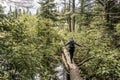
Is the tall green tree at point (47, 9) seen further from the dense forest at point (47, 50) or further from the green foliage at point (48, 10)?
the dense forest at point (47, 50)

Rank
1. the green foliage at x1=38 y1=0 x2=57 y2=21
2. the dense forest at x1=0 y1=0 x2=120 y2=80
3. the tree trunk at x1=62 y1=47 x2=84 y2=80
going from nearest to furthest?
the dense forest at x1=0 y1=0 x2=120 y2=80 → the tree trunk at x1=62 y1=47 x2=84 y2=80 → the green foliage at x1=38 y1=0 x2=57 y2=21

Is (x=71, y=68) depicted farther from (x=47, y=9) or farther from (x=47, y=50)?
(x=47, y=9)

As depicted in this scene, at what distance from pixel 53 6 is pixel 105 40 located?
13.0 meters

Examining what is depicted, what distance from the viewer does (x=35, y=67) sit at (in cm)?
752

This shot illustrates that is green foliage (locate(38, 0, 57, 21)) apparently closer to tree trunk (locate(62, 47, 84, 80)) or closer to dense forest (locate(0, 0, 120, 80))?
dense forest (locate(0, 0, 120, 80))

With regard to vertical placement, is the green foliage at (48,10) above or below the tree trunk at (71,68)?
above

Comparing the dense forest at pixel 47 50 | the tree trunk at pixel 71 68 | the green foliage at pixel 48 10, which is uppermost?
the green foliage at pixel 48 10

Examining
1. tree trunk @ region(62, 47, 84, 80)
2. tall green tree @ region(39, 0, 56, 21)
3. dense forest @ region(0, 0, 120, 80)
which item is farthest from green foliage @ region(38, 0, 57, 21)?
tree trunk @ region(62, 47, 84, 80)

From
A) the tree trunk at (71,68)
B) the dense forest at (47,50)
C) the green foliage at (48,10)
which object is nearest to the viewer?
the dense forest at (47,50)

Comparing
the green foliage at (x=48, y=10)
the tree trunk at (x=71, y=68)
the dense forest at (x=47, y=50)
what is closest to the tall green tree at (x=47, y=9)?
the green foliage at (x=48, y=10)

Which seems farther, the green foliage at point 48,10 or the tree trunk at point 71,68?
the green foliage at point 48,10

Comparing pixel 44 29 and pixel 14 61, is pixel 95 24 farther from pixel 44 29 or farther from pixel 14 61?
pixel 14 61

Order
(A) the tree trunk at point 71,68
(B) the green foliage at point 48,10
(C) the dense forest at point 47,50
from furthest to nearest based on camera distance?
(B) the green foliage at point 48,10, (A) the tree trunk at point 71,68, (C) the dense forest at point 47,50

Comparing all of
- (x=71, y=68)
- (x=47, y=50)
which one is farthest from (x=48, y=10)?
(x=71, y=68)
